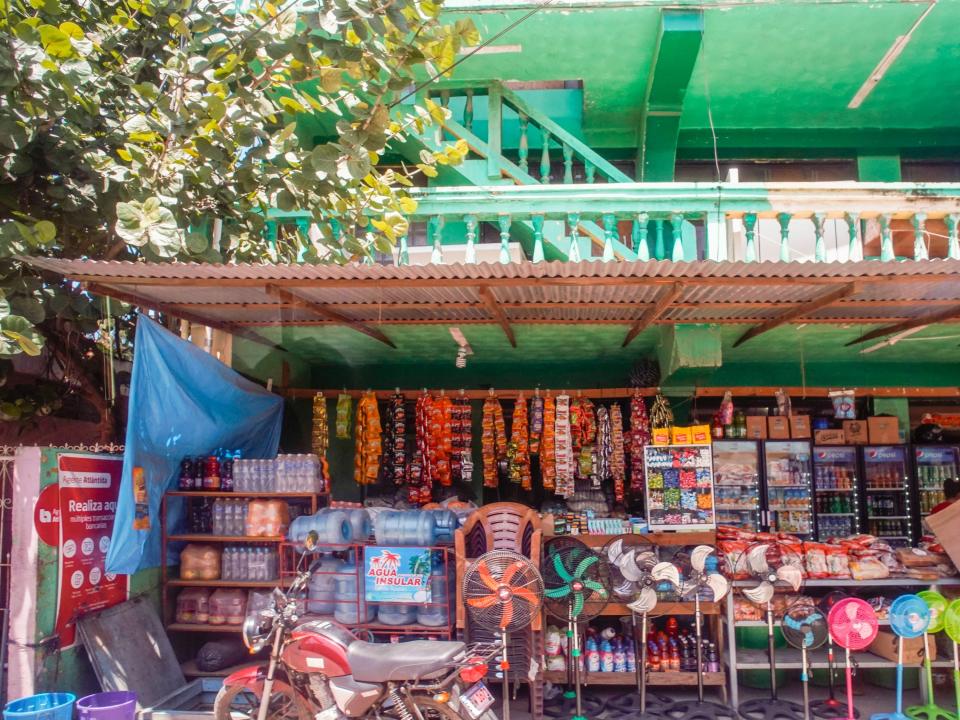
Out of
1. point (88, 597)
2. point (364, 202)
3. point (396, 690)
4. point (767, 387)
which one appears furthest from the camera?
point (767, 387)

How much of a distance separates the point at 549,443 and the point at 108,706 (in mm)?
5433

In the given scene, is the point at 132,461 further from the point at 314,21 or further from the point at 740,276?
the point at 740,276

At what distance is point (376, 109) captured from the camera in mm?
5391

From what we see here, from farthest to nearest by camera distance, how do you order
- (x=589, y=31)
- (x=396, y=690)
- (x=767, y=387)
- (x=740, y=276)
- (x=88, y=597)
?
(x=767, y=387) → (x=589, y=31) → (x=88, y=597) → (x=740, y=276) → (x=396, y=690)

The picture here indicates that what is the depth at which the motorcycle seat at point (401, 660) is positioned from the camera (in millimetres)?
4504

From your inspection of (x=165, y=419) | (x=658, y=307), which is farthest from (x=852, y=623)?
(x=165, y=419)

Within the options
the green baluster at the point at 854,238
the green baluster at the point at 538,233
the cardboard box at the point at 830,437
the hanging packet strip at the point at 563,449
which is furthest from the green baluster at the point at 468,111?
the cardboard box at the point at 830,437

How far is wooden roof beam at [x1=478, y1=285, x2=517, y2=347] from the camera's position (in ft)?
18.9

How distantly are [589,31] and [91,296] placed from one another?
543 cm

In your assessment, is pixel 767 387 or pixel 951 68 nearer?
pixel 951 68

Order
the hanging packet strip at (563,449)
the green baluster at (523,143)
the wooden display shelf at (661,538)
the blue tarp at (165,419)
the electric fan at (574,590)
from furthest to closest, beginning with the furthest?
the hanging packet strip at (563,449) → the green baluster at (523,143) → the wooden display shelf at (661,538) → the electric fan at (574,590) → the blue tarp at (165,419)

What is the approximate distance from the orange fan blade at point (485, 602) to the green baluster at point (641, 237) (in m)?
3.36

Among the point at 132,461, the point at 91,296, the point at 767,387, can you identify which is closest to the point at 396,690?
the point at 132,461

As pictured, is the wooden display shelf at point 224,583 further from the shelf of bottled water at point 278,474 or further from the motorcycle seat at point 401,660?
the motorcycle seat at point 401,660
